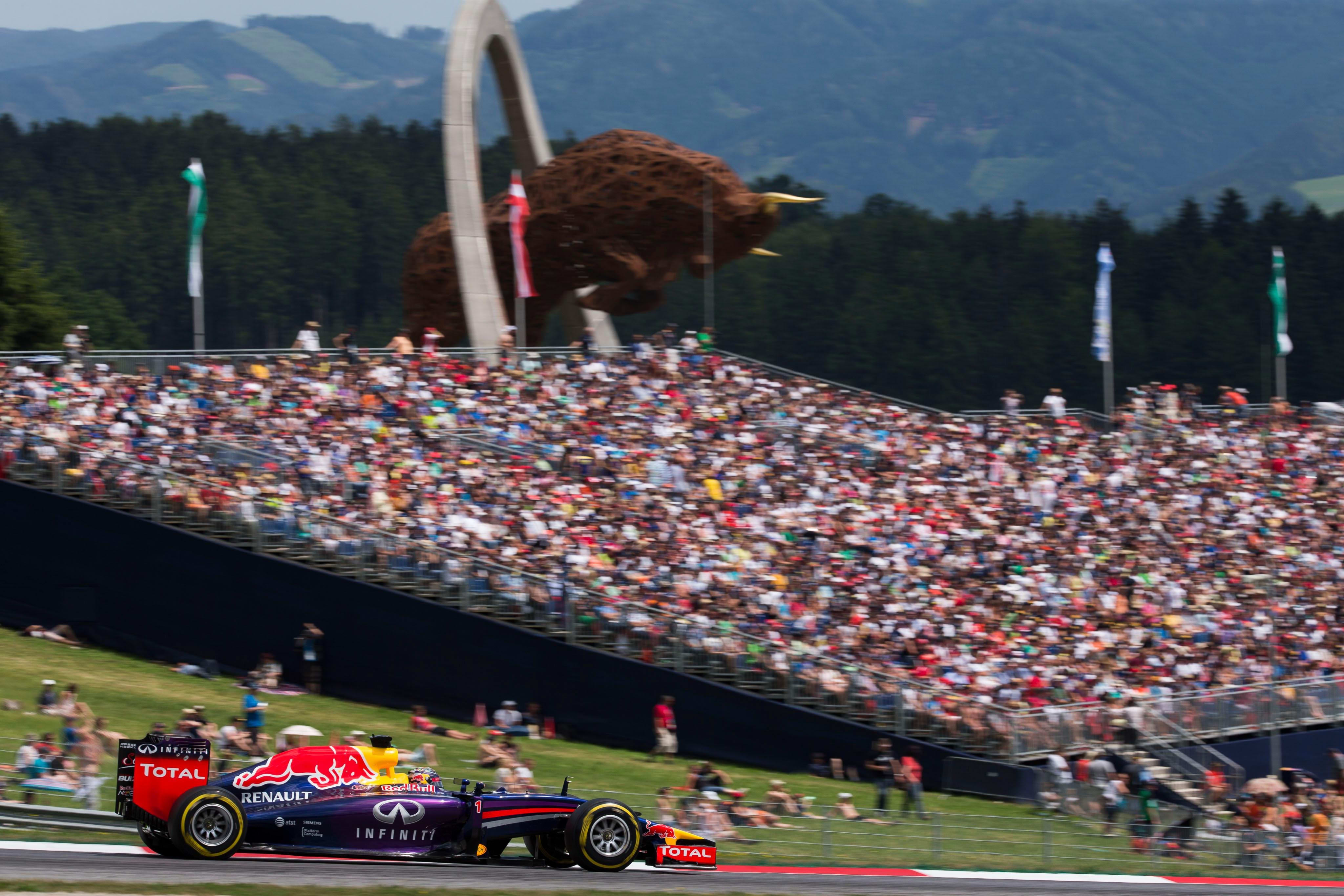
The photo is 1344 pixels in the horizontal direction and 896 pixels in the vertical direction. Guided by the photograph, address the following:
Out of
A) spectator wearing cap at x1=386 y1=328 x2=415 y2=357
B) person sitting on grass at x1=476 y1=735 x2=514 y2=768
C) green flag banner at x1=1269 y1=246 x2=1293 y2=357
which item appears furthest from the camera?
green flag banner at x1=1269 y1=246 x2=1293 y2=357

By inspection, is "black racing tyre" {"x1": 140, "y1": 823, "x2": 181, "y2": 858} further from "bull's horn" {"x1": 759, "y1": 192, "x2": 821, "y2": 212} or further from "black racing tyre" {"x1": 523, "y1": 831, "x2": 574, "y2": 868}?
"bull's horn" {"x1": 759, "y1": 192, "x2": 821, "y2": 212}

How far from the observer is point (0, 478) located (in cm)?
2519

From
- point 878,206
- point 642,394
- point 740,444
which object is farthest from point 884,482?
point 878,206

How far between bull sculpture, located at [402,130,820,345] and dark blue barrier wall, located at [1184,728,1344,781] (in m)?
13.8

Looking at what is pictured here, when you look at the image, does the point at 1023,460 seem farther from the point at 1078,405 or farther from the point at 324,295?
the point at 324,295

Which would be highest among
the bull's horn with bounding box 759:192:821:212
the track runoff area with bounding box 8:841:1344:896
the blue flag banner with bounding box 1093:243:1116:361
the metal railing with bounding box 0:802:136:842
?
the bull's horn with bounding box 759:192:821:212

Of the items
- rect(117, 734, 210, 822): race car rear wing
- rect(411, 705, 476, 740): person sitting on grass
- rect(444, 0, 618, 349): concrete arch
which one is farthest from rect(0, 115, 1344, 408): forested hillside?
rect(117, 734, 210, 822): race car rear wing

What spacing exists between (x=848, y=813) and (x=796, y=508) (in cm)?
928

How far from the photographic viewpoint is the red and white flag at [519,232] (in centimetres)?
3362

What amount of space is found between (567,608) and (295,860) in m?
10.1

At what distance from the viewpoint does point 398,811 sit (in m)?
14.0

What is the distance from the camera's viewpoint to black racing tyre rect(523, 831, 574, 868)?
47.8 feet

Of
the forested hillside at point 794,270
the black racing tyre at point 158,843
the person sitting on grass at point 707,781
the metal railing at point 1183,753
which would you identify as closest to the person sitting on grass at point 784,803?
the person sitting on grass at point 707,781

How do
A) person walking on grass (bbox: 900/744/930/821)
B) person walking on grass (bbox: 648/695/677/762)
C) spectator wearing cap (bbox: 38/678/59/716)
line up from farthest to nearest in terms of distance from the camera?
person walking on grass (bbox: 648/695/677/762) → person walking on grass (bbox: 900/744/930/821) → spectator wearing cap (bbox: 38/678/59/716)
